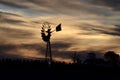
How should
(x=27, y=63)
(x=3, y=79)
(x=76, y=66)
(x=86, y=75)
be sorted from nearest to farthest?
(x=3, y=79)
(x=27, y=63)
(x=86, y=75)
(x=76, y=66)

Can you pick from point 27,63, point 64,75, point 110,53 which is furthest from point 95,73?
point 110,53

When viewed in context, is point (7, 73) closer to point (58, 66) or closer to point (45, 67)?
point (45, 67)

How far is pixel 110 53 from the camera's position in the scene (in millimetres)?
113188

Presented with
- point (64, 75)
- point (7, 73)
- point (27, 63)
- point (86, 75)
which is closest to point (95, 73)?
point (86, 75)

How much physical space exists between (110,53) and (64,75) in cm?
6993

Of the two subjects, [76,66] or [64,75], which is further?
[76,66]

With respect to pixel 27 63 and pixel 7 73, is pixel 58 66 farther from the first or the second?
pixel 7 73

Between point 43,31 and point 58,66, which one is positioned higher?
point 43,31

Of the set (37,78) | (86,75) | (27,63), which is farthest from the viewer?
(86,75)

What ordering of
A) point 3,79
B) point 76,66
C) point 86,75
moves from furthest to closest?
point 76,66
point 86,75
point 3,79

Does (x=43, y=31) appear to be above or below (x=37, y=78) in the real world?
above

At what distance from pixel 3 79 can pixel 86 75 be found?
46.2 feet

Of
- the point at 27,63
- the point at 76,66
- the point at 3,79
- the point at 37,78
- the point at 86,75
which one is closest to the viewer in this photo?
the point at 3,79

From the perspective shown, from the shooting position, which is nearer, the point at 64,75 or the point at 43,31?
the point at 64,75
